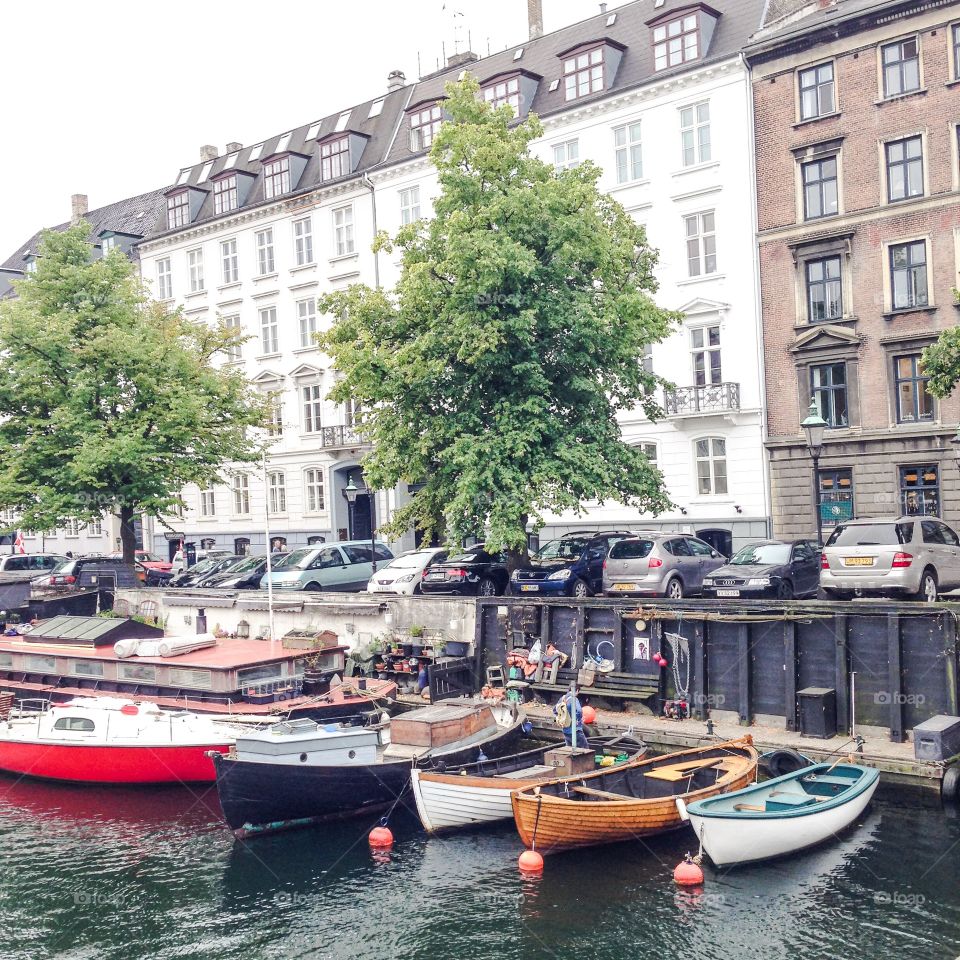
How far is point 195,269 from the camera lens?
5359 centimetres

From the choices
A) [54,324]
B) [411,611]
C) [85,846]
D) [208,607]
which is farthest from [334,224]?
[85,846]

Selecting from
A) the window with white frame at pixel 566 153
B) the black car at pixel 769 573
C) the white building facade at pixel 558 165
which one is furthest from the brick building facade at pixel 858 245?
the black car at pixel 769 573

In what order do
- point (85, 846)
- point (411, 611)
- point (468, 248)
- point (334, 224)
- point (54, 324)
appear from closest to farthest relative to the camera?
1. point (85, 846)
2. point (468, 248)
3. point (411, 611)
4. point (54, 324)
5. point (334, 224)

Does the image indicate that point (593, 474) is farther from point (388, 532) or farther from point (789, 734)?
point (789, 734)

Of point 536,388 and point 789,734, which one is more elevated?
point 536,388

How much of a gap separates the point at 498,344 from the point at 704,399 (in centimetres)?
1338

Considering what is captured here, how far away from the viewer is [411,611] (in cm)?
2591

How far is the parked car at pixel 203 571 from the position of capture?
36.6 meters

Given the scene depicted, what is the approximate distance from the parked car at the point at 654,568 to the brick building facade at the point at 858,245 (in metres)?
9.62

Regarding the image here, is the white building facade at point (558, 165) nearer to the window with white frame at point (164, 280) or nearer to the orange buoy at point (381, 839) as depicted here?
the window with white frame at point (164, 280)

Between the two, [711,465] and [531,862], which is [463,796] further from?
[711,465]

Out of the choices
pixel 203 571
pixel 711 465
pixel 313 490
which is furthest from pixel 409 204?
pixel 203 571

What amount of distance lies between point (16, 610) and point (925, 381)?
96.0ft

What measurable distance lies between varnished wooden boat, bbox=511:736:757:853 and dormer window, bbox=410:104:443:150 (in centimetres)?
3401
